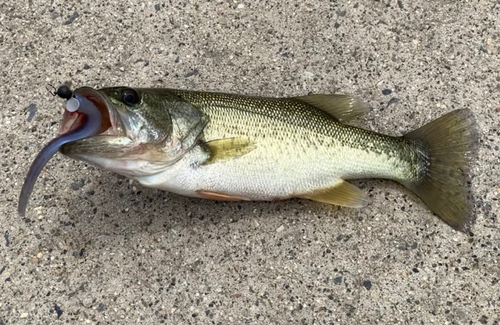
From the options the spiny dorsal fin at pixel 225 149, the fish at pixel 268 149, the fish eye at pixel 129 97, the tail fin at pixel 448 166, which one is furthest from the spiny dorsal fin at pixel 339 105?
the fish eye at pixel 129 97

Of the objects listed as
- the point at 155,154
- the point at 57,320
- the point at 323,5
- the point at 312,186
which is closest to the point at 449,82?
the point at 323,5

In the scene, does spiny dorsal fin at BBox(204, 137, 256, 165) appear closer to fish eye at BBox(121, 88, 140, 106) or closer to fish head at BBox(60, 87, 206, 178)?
fish head at BBox(60, 87, 206, 178)

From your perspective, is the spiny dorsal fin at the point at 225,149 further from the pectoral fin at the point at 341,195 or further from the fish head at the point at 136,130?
the pectoral fin at the point at 341,195

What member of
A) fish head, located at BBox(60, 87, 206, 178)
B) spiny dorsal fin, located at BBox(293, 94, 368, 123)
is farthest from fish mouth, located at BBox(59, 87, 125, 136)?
spiny dorsal fin, located at BBox(293, 94, 368, 123)

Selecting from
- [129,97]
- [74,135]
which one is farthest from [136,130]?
[74,135]

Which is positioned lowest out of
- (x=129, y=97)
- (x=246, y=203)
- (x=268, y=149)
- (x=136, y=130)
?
(x=246, y=203)

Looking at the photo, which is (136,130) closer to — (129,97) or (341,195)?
(129,97)
